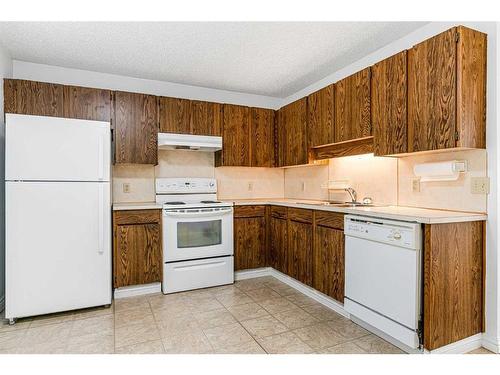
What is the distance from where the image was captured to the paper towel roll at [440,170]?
6.81 feet

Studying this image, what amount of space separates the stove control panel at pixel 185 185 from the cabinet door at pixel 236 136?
363 millimetres

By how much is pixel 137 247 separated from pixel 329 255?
6.29ft

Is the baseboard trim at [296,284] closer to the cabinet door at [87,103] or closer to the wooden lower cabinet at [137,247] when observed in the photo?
the wooden lower cabinet at [137,247]

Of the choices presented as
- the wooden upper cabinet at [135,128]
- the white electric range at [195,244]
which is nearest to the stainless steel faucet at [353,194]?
the white electric range at [195,244]

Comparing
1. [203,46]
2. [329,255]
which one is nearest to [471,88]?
[329,255]

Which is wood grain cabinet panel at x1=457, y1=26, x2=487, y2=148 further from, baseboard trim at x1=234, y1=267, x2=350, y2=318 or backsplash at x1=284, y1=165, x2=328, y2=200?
backsplash at x1=284, y1=165, x2=328, y2=200

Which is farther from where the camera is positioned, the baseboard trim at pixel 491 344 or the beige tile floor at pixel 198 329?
the beige tile floor at pixel 198 329

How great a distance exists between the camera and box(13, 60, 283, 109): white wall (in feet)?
10.4

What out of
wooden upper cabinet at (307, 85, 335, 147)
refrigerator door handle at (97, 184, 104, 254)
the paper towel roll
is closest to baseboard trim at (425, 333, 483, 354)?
the paper towel roll

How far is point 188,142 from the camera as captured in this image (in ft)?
11.4

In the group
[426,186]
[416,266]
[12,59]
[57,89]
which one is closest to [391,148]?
[426,186]

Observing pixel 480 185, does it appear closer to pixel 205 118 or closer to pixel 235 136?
pixel 235 136

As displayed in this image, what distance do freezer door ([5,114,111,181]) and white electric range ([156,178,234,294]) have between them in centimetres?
84

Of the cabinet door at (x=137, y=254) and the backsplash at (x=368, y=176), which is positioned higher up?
the backsplash at (x=368, y=176)
